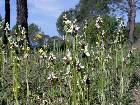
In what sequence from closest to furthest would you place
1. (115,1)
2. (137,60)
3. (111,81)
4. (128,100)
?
(128,100), (111,81), (137,60), (115,1)

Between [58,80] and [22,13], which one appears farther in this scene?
[22,13]

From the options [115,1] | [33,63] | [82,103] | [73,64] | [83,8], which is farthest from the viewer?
[83,8]

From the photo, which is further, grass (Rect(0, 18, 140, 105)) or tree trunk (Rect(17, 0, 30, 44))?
tree trunk (Rect(17, 0, 30, 44))

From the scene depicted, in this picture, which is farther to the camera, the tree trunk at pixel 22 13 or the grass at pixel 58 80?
the tree trunk at pixel 22 13

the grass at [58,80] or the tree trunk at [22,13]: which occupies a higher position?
the tree trunk at [22,13]

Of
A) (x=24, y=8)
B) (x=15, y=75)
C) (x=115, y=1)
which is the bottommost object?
(x=15, y=75)

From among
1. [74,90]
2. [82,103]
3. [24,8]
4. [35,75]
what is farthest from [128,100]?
[24,8]

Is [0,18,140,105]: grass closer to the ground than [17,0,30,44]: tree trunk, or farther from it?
closer to the ground

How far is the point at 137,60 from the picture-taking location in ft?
38.9

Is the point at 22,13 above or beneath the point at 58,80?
above

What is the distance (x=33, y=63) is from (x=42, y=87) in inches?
92.7

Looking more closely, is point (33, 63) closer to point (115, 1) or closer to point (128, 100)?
point (128, 100)

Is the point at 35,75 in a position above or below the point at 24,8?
below

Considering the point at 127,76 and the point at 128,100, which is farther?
the point at 127,76
